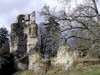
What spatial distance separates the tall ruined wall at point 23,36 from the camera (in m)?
71.8

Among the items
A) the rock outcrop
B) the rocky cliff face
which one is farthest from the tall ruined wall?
the rock outcrop

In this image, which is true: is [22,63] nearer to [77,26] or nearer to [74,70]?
[74,70]

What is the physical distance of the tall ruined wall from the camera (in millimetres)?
A: 71812

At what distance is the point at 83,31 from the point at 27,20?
4962 centimetres

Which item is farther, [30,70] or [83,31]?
[30,70]

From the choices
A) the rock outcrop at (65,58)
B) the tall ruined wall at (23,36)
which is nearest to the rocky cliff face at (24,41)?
the tall ruined wall at (23,36)

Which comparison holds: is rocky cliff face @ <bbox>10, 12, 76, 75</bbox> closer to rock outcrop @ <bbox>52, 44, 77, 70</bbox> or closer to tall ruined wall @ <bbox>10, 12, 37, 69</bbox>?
tall ruined wall @ <bbox>10, 12, 37, 69</bbox>

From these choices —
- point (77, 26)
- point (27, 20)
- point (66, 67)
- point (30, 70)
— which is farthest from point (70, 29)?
point (27, 20)

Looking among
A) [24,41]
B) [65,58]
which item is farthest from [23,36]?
[65,58]

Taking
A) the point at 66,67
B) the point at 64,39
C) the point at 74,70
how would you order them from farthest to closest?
the point at 66,67, the point at 74,70, the point at 64,39

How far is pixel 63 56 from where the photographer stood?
186 feet

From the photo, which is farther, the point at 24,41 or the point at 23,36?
the point at 23,36

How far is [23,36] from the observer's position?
7444 cm

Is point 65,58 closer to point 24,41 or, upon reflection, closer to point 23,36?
point 24,41
